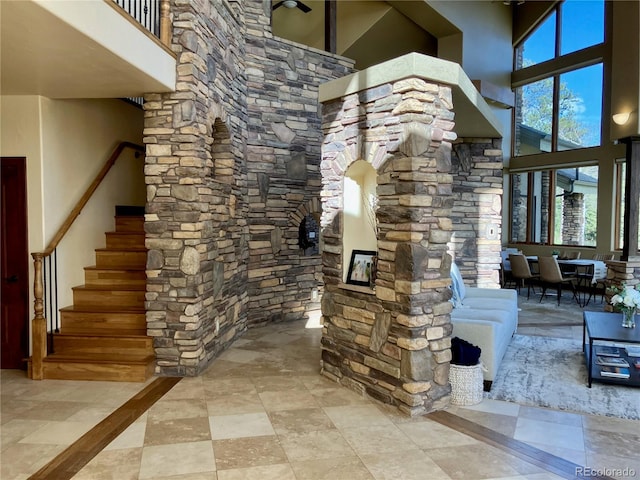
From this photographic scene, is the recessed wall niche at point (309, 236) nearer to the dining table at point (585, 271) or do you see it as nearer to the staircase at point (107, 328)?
the staircase at point (107, 328)

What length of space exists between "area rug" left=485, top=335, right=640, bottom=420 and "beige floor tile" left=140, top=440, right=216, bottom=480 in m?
2.37

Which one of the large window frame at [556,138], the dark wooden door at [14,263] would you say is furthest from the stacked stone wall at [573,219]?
the dark wooden door at [14,263]

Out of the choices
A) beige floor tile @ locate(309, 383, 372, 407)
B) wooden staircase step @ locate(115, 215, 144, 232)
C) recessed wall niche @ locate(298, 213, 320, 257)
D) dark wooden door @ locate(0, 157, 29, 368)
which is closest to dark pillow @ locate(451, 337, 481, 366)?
beige floor tile @ locate(309, 383, 372, 407)

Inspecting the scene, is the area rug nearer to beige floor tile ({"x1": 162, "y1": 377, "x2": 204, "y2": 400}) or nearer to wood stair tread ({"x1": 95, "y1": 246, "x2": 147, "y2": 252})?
beige floor tile ({"x1": 162, "y1": 377, "x2": 204, "y2": 400})

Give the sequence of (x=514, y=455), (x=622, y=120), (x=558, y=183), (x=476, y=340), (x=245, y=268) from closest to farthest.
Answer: (x=514, y=455), (x=476, y=340), (x=245, y=268), (x=622, y=120), (x=558, y=183)

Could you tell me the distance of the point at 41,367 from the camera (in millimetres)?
3990

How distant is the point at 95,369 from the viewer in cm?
399

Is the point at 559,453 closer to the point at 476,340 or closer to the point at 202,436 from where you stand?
the point at 476,340

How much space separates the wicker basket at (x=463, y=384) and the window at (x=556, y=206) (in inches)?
284

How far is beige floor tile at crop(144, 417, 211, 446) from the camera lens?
293 cm

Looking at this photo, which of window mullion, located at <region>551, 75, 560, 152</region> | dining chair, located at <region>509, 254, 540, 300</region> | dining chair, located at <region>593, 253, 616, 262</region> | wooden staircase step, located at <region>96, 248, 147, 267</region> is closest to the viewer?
wooden staircase step, located at <region>96, 248, 147, 267</region>

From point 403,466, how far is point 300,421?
0.86 metres

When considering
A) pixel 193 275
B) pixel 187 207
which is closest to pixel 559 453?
pixel 193 275

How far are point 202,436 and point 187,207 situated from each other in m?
1.99
